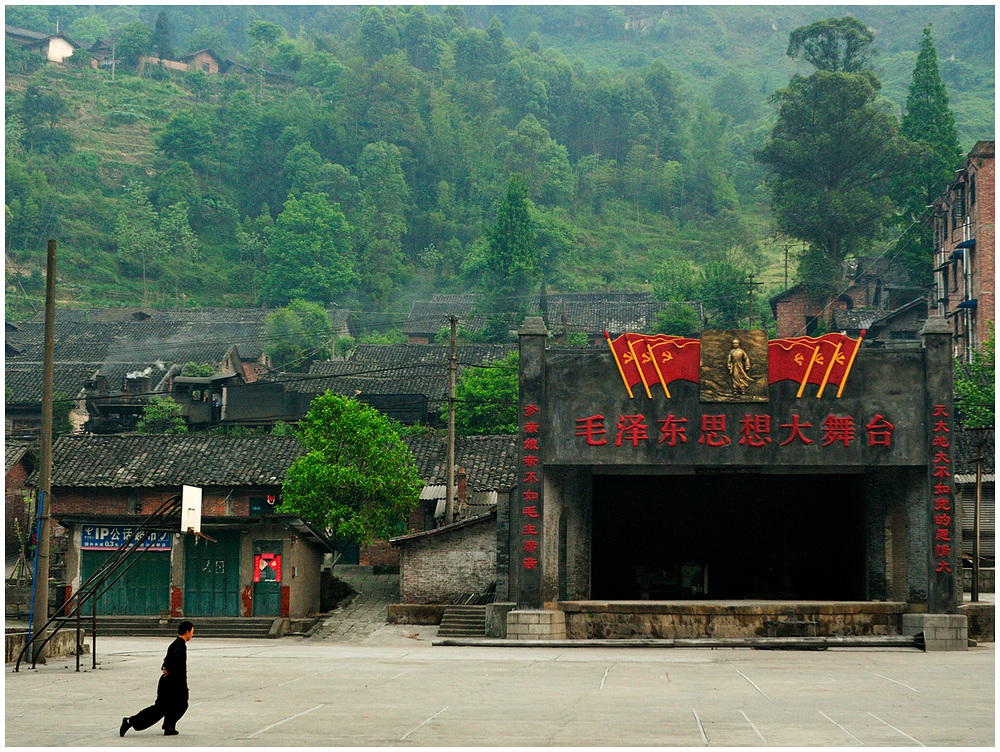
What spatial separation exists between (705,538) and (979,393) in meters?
15.1

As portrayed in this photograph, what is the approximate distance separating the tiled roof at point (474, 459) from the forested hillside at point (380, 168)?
35036mm

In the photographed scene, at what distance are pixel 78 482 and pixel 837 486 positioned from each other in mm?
24343

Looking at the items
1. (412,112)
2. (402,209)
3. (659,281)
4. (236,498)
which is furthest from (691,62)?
(236,498)

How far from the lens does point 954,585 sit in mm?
25344

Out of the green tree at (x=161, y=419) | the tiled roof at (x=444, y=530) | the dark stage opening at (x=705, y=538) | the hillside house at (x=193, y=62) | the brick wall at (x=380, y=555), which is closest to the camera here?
the tiled roof at (x=444, y=530)

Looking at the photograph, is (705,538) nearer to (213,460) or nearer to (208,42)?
(213,460)

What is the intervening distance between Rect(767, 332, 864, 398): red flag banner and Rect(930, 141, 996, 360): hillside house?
81.6 ft

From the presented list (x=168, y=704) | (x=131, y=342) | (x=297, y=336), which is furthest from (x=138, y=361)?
(x=168, y=704)

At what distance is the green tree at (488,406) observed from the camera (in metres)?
46.3

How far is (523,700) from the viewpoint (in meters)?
14.8

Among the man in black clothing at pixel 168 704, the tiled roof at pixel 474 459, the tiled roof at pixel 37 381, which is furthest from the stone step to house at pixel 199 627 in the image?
the tiled roof at pixel 37 381

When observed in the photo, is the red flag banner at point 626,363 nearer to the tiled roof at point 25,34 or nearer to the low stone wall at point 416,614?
the low stone wall at point 416,614

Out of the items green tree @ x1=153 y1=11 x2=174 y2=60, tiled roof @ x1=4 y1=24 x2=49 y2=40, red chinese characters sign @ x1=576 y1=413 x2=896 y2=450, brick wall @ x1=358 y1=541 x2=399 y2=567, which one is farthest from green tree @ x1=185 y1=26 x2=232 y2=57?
red chinese characters sign @ x1=576 y1=413 x2=896 y2=450

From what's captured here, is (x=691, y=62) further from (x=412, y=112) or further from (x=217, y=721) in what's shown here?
(x=217, y=721)
